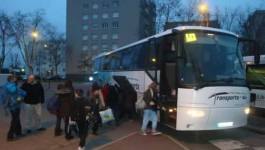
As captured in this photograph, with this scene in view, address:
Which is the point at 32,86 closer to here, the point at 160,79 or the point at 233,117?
the point at 160,79

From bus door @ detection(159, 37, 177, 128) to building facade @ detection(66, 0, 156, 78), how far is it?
8699cm

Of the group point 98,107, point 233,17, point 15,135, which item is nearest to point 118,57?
point 98,107

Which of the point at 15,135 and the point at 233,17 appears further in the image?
the point at 233,17

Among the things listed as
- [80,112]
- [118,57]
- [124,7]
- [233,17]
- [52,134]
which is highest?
[124,7]

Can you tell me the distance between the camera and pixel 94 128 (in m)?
15.7

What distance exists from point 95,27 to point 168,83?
95482mm

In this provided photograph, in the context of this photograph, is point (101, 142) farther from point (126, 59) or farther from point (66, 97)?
point (126, 59)

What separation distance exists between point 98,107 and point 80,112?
12.3 ft

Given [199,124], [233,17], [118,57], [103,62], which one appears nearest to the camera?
[199,124]

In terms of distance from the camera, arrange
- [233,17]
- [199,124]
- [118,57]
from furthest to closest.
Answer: [233,17], [118,57], [199,124]

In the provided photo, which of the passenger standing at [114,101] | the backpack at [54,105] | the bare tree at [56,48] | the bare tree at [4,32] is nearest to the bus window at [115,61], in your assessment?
the passenger standing at [114,101]

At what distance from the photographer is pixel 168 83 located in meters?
14.8

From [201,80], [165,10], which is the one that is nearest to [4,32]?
[165,10]

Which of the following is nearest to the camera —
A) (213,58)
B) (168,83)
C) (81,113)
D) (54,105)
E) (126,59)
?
(81,113)
